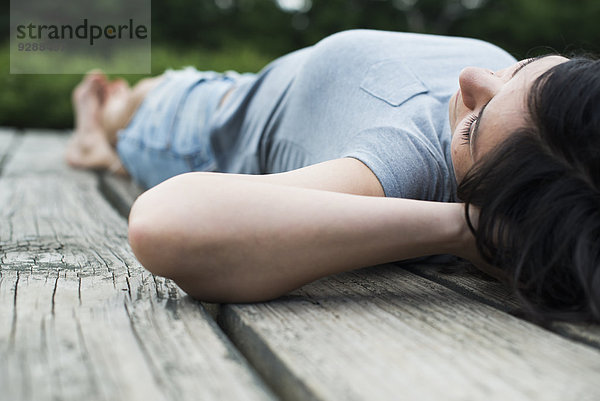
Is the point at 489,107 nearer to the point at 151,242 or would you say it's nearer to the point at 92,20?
the point at 151,242

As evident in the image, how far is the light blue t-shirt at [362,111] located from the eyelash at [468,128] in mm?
96

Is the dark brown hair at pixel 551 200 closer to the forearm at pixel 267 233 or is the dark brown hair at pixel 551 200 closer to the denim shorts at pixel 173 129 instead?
the forearm at pixel 267 233

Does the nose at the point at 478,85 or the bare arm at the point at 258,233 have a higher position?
the nose at the point at 478,85

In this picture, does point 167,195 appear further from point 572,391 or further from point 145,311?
point 572,391

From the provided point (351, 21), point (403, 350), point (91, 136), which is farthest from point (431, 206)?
point (351, 21)

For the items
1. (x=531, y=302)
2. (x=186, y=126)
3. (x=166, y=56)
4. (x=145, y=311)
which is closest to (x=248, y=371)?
(x=145, y=311)

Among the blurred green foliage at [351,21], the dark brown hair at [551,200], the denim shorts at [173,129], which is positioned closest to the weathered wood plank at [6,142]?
the denim shorts at [173,129]

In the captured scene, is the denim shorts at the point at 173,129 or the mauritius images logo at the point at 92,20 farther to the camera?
the mauritius images logo at the point at 92,20

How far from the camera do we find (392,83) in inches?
50.7

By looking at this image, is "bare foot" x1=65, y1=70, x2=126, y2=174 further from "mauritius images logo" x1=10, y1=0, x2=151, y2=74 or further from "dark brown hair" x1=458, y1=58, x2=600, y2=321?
"mauritius images logo" x1=10, y1=0, x2=151, y2=74

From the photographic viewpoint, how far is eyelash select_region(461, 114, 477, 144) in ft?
3.13

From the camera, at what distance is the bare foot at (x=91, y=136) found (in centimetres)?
263

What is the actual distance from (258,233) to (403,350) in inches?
9.9

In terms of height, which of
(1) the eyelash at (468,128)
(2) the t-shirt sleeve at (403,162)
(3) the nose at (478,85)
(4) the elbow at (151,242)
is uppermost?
(3) the nose at (478,85)
